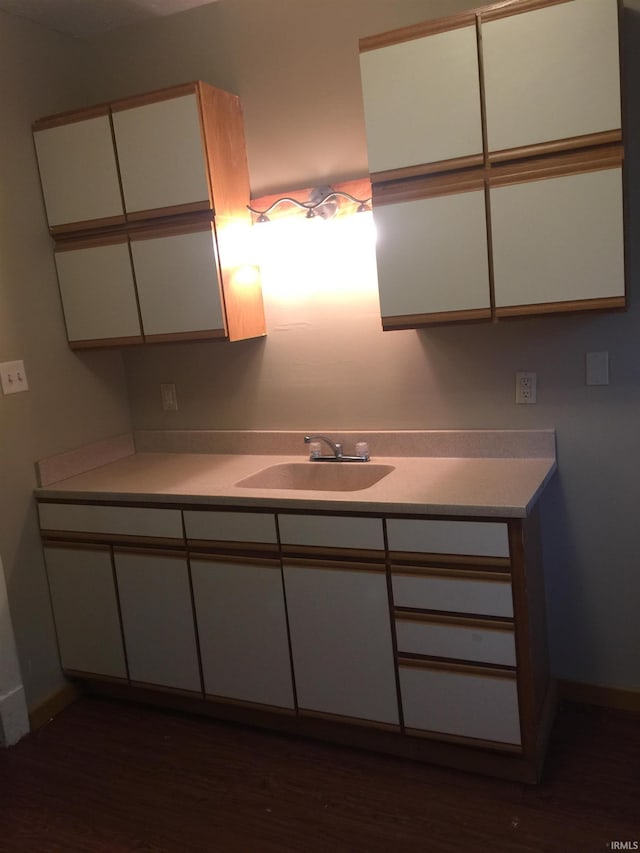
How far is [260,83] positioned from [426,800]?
8.46 ft

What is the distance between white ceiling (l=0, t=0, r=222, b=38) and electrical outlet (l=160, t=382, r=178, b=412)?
148 cm

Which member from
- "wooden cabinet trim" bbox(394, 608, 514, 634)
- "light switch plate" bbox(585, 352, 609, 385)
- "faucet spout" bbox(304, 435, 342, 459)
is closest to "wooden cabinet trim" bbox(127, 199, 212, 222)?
"faucet spout" bbox(304, 435, 342, 459)

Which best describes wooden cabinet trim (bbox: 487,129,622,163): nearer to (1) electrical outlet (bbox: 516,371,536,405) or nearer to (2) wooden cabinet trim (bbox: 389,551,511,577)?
(1) electrical outlet (bbox: 516,371,536,405)

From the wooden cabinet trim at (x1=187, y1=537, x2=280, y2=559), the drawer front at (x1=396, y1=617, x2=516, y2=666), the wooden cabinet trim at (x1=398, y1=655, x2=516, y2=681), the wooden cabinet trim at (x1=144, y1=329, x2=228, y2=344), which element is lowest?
the wooden cabinet trim at (x1=398, y1=655, x2=516, y2=681)

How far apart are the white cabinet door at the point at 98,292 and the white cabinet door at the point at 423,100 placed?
1.08 m

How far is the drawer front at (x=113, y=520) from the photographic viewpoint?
8.79 ft

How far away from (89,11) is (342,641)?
8.32 ft

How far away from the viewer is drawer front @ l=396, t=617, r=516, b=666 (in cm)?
221

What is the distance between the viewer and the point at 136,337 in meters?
2.90

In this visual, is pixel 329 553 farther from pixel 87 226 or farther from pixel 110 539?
pixel 87 226

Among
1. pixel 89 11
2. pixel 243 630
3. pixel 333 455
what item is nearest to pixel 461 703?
pixel 243 630

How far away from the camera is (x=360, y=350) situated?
9.41ft

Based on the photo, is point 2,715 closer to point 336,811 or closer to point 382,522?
point 336,811

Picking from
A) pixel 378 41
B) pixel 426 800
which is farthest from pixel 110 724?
pixel 378 41
